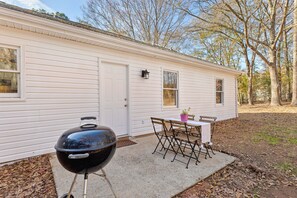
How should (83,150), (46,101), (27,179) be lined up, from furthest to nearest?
(46,101) < (27,179) < (83,150)

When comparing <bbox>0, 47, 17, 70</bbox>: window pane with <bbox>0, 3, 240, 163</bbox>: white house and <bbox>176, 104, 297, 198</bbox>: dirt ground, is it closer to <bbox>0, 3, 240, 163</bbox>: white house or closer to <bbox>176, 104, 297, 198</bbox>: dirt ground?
<bbox>0, 3, 240, 163</bbox>: white house

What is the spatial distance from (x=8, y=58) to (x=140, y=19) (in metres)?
11.3

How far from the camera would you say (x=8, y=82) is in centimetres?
340

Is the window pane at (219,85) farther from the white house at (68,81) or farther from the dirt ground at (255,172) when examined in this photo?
the dirt ground at (255,172)

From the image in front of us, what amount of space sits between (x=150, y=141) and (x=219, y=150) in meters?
1.87

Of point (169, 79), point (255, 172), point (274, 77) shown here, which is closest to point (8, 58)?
point (169, 79)

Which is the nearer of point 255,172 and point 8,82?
point 255,172

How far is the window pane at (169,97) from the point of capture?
6.23m

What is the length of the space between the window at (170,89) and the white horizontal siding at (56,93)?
706 mm

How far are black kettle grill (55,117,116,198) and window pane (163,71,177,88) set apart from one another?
464 cm

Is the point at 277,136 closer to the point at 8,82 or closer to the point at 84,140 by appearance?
the point at 84,140

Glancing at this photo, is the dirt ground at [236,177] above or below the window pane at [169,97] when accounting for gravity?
below

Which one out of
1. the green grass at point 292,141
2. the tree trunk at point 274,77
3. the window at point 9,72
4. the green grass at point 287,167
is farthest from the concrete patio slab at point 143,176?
the tree trunk at point 274,77

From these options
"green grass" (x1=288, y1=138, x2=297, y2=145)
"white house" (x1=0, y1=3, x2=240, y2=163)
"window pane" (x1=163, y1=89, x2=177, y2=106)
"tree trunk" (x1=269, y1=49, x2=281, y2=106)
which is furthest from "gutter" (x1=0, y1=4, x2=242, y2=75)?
"tree trunk" (x1=269, y1=49, x2=281, y2=106)
